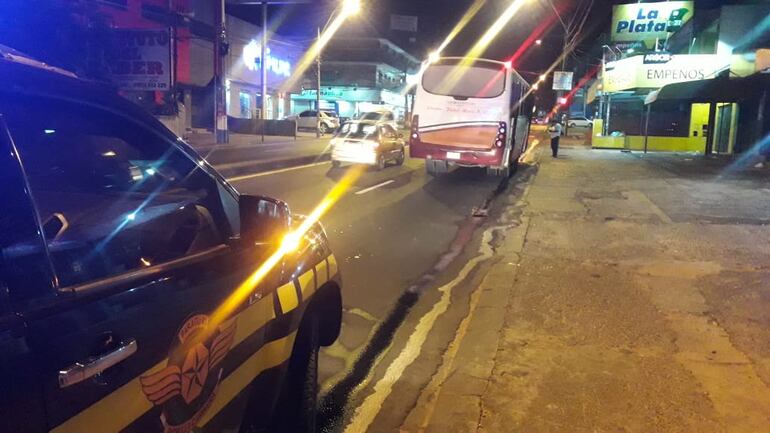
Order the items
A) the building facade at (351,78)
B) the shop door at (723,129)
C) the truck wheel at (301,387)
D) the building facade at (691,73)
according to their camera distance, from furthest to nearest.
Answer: the building facade at (351,78) → the shop door at (723,129) → the building facade at (691,73) → the truck wheel at (301,387)

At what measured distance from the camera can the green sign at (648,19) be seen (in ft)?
89.7

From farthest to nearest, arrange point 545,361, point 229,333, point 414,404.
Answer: point 545,361 < point 414,404 < point 229,333

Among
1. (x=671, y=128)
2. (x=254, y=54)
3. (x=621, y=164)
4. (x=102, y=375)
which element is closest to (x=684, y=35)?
(x=671, y=128)

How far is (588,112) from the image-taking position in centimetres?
7106

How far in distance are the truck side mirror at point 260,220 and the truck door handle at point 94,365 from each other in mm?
999

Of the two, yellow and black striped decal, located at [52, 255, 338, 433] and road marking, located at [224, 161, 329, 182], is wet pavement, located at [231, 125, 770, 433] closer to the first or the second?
yellow and black striped decal, located at [52, 255, 338, 433]

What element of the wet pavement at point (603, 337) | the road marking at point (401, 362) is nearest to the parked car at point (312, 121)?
the wet pavement at point (603, 337)

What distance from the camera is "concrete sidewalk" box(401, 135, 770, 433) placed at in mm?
3842

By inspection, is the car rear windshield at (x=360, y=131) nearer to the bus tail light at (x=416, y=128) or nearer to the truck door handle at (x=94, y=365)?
the bus tail light at (x=416, y=128)

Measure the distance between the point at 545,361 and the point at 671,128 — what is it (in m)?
31.6

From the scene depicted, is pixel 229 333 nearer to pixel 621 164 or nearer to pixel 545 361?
pixel 545 361

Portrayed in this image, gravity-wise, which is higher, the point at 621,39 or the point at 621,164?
the point at 621,39

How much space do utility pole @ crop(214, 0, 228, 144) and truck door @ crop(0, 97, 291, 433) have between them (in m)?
20.4

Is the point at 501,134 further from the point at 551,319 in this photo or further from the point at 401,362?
the point at 401,362
